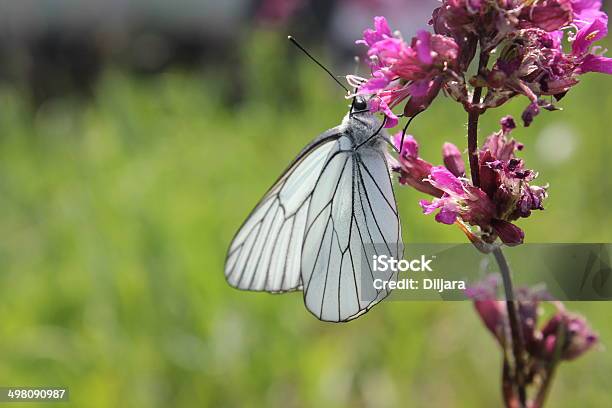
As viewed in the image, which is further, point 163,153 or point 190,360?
point 163,153

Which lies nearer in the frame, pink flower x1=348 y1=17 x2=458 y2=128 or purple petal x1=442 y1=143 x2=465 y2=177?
pink flower x1=348 y1=17 x2=458 y2=128


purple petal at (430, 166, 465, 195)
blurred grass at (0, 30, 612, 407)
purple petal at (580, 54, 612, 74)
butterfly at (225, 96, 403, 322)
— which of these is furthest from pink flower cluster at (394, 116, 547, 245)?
blurred grass at (0, 30, 612, 407)

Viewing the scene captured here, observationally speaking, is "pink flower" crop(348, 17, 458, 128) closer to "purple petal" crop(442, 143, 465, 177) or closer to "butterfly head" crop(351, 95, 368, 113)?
"purple petal" crop(442, 143, 465, 177)

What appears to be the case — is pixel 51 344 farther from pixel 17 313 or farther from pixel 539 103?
pixel 539 103

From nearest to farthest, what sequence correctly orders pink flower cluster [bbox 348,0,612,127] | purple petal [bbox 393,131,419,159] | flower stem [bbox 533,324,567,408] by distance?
pink flower cluster [bbox 348,0,612,127] < flower stem [bbox 533,324,567,408] < purple petal [bbox 393,131,419,159]

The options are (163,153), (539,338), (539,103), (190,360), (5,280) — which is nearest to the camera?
(539,103)

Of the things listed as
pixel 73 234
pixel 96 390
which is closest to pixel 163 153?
pixel 73 234
